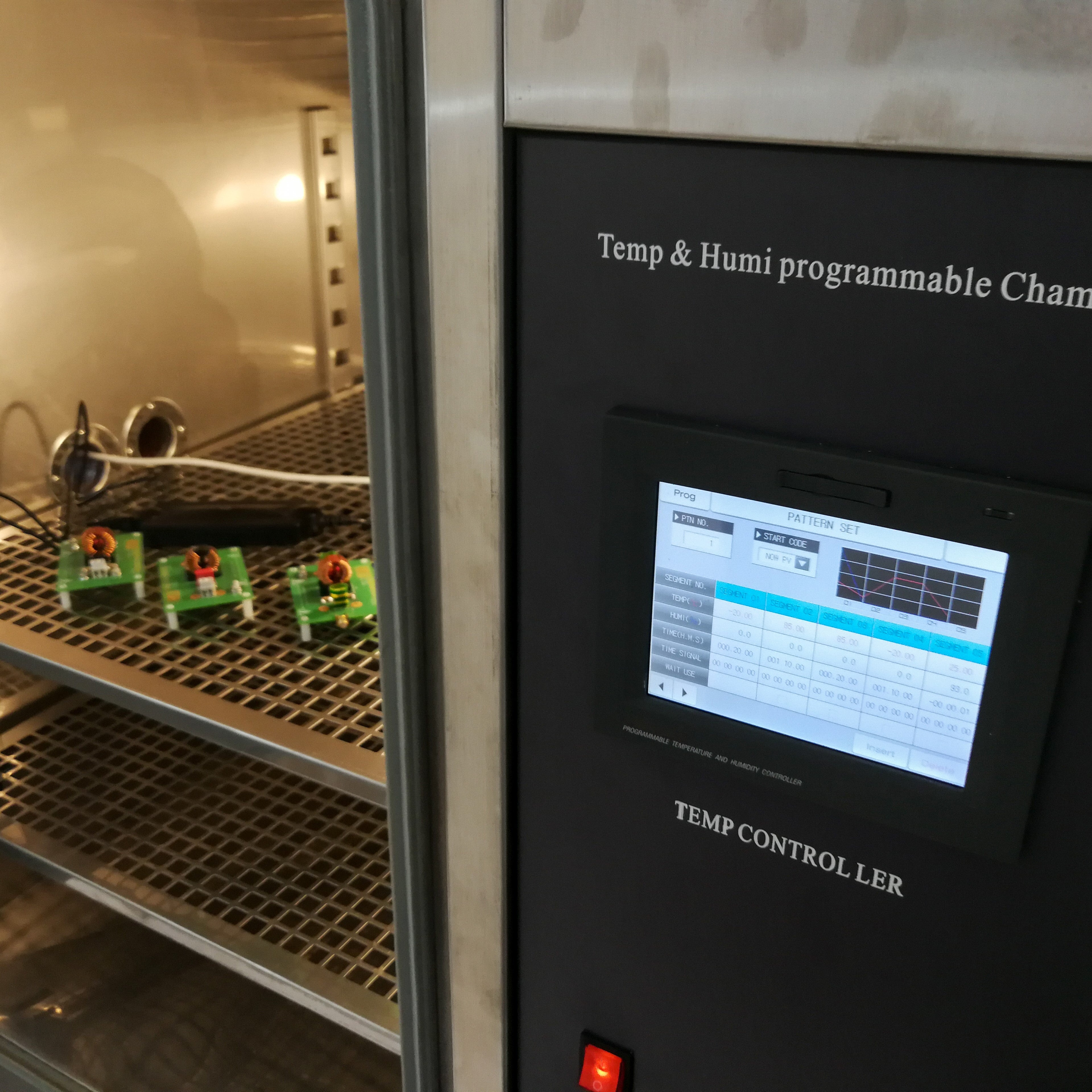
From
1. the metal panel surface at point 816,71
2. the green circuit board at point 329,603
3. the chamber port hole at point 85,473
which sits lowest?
the green circuit board at point 329,603

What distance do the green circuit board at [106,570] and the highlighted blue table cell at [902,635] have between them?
0.80 metres

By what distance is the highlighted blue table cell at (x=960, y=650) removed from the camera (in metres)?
0.59

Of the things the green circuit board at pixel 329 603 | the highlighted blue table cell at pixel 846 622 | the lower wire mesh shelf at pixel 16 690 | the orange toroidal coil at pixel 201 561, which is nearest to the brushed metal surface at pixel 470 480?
the highlighted blue table cell at pixel 846 622

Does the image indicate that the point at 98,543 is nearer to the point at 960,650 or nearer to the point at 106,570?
the point at 106,570

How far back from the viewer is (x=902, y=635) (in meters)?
0.60

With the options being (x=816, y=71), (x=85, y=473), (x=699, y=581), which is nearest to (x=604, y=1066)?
(x=699, y=581)

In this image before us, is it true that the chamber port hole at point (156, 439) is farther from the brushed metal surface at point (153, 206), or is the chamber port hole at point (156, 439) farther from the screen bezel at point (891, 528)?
the screen bezel at point (891, 528)

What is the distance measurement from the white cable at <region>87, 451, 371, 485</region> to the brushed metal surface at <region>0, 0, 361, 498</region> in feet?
0.19

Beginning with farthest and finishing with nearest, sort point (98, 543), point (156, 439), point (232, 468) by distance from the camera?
1. point (156, 439)
2. point (232, 468)
3. point (98, 543)

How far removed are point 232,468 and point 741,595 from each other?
31.3 inches

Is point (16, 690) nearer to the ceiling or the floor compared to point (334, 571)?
nearer to the floor

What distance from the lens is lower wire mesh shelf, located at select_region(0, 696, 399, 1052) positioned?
1065mm

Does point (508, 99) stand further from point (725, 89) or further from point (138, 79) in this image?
point (138, 79)

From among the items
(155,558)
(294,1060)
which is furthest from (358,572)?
(294,1060)
